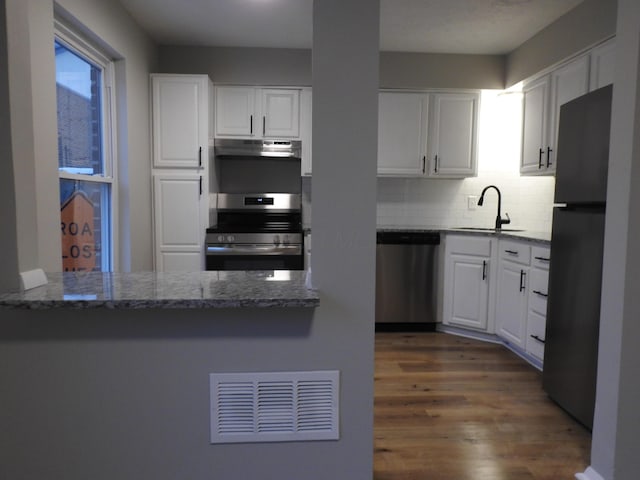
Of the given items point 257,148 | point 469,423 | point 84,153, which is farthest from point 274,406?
point 257,148

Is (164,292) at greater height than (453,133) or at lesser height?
lesser

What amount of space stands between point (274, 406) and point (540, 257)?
7.23 ft

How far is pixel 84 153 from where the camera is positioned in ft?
8.84

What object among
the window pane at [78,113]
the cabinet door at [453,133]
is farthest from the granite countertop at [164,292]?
the cabinet door at [453,133]

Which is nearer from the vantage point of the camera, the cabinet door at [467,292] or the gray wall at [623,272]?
the gray wall at [623,272]

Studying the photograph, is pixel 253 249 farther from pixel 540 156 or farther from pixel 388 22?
pixel 540 156

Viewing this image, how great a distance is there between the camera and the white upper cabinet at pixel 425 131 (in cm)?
398

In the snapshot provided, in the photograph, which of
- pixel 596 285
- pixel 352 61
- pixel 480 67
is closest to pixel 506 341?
pixel 596 285

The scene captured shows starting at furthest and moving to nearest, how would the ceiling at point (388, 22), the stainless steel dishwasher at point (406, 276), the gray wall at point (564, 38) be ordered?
the stainless steel dishwasher at point (406, 276)
the ceiling at point (388, 22)
the gray wall at point (564, 38)

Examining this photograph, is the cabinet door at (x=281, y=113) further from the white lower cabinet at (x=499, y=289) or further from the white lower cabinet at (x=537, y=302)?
the white lower cabinet at (x=537, y=302)

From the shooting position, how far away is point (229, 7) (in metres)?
3.17

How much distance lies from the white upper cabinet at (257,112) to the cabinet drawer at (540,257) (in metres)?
2.25

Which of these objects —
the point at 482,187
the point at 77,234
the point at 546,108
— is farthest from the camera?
the point at 482,187

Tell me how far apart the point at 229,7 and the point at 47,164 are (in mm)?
1861
